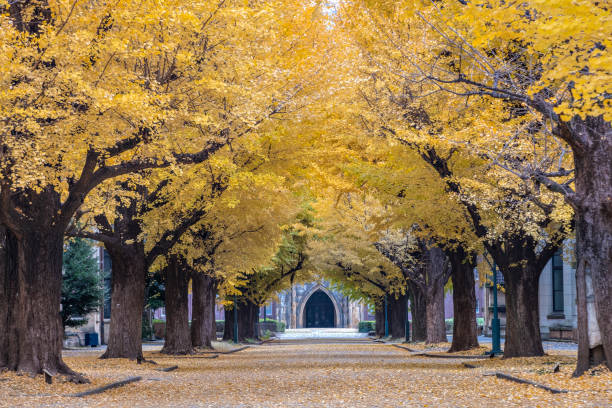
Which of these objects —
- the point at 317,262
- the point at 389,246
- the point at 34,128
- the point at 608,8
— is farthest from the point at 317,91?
the point at 317,262

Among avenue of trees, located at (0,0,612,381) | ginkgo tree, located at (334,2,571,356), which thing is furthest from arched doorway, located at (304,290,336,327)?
ginkgo tree, located at (334,2,571,356)

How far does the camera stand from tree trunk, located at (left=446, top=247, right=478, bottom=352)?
97.3 ft

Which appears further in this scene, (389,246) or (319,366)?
(389,246)

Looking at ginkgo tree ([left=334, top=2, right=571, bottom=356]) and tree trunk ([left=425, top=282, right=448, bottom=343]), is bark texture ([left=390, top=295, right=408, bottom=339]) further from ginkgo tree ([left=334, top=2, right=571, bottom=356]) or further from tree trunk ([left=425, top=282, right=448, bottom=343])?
ginkgo tree ([left=334, top=2, right=571, bottom=356])

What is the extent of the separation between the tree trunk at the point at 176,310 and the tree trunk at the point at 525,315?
14099 millimetres

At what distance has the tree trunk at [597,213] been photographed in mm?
15156

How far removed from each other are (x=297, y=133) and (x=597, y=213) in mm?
9751

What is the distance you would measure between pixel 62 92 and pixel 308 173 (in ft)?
33.8

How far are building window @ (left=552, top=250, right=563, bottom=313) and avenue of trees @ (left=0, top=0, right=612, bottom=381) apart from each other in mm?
19059

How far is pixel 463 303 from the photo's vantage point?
30047mm

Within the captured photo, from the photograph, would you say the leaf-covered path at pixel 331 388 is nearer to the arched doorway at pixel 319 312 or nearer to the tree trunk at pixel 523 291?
the tree trunk at pixel 523 291

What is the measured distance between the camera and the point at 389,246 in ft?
133

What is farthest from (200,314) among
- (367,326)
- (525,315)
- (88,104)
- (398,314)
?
(367,326)

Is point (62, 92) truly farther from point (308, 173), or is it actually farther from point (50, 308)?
point (308, 173)
